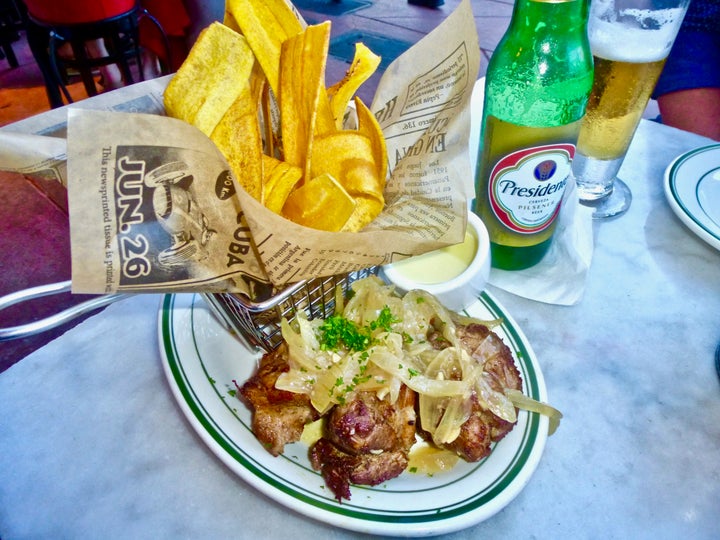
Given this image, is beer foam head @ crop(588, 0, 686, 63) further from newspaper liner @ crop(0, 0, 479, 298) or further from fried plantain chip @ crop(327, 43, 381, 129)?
fried plantain chip @ crop(327, 43, 381, 129)

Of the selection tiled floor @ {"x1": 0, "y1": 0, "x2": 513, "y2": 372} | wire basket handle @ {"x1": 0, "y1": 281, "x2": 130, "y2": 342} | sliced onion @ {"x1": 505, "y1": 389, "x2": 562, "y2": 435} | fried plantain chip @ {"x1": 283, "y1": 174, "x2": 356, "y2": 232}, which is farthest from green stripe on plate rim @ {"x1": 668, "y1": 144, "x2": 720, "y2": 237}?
tiled floor @ {"x1": 0, "y1": 0, "x2": 513, "y2": 372}

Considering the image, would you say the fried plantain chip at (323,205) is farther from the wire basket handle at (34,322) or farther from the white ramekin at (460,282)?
the wire basket handle at (34,322)

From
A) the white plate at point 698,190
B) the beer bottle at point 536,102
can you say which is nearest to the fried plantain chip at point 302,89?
the beer bottle at point 536,102

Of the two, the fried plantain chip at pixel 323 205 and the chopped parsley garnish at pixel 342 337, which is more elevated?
the fried plantain chip at pixel 323 205

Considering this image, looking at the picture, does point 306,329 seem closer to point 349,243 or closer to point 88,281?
point 349,243

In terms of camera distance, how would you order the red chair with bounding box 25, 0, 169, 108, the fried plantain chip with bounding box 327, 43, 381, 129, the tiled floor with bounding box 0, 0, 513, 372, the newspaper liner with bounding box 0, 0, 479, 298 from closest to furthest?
the newspaper liner with bounding box 0, 0, 479, 298 → the fried plantain chip with bounding box 327, 43, 381, 129 → the red chair with bounding box 25, 0, 169, 108 → the tiled floor with bounding box 0, 0, 513, 372

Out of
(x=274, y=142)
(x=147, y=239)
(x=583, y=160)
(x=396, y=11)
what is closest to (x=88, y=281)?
(x=147, y=239)
